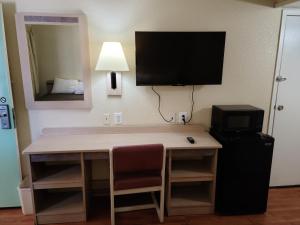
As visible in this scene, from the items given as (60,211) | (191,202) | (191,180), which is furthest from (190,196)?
(60,211)

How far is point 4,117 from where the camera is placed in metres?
2.21

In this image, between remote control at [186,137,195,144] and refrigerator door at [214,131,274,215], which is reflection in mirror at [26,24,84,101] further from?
refrigerator door at [214,131,274,215]

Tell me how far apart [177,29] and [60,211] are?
2130 mm

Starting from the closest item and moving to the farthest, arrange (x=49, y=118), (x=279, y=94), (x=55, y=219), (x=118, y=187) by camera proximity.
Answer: (x=118, y=187) → (x=55, y=219) → (x=49, y=118) → (x=279, y=94)

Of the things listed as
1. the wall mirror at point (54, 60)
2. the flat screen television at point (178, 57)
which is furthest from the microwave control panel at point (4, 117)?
the flat screen television at point (178, 57)

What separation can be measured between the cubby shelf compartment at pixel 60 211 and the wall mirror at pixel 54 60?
0.97 m

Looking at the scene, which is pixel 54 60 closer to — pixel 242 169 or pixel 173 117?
pixel 173 117

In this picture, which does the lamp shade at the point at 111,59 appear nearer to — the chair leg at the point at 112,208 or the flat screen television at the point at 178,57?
the flat screen television at the point at 178,57

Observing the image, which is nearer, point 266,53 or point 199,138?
point 199,138

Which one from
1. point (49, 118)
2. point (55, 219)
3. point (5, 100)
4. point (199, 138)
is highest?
point (5, 100)

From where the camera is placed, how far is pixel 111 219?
2.09 meters

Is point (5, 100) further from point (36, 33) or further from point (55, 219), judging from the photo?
point (55, 219)

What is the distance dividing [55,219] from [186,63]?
78.0 inches

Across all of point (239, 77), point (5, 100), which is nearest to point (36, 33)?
point (5, 100)
